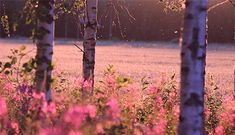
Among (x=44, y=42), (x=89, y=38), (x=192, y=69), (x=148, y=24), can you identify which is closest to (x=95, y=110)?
(x=192, y=69)

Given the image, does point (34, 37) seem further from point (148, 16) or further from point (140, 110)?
point (148, 16)

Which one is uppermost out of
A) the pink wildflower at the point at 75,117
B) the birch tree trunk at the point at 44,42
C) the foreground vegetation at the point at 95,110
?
the birch tree trunk at the point at 44,42

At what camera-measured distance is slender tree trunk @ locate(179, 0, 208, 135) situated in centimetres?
476

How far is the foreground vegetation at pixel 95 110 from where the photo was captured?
387 cm

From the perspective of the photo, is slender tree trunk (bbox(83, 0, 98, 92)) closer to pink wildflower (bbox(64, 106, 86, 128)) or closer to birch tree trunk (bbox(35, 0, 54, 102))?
birch tree trunk (bbox(35, 0, 54, 102))

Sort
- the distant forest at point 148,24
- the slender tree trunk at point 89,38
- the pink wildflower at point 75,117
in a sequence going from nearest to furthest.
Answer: the pink wildflower at point 75,117
the slender tree trunk at point 89,38
the distant forest at point 148,24

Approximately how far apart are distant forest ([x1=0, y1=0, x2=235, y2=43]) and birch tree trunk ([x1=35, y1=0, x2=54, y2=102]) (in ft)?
150

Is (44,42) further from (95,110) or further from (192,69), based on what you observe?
(95,110)

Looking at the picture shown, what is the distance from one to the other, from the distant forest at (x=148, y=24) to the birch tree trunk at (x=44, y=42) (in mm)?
45790

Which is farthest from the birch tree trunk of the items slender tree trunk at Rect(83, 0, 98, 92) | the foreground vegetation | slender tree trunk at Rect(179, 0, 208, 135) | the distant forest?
the distant forest

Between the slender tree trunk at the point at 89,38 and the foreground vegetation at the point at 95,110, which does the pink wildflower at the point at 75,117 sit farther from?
the slender tree trunk at the point at 89,38

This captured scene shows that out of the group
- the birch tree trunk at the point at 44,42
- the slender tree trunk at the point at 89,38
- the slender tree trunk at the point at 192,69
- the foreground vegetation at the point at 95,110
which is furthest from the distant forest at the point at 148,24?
the slender tree trunk at the point at 192,69

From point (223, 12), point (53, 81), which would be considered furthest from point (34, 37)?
point (223, 12)

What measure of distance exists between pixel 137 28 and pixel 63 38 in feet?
23.2
